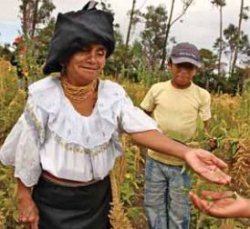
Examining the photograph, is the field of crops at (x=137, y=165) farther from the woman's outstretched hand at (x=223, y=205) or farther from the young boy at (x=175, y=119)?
the woman's outstretched hand at (x=223, y=205)

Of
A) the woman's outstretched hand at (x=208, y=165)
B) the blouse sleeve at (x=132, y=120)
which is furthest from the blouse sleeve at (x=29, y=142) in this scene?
the woman's outstretched hand at (x=208, y=165)

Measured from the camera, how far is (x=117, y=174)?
322 cm

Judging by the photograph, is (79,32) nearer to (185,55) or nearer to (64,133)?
(64,133)

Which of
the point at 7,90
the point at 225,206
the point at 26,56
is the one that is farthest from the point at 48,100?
the point at 26,56

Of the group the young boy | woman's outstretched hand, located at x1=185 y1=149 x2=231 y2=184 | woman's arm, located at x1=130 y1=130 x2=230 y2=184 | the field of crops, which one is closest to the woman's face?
woman's arm, located at x1=130 y1=130 x2=230 y2=184

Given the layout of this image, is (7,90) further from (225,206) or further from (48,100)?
(225,206)

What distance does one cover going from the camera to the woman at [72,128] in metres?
2.20

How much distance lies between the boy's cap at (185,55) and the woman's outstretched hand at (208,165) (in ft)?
5.25

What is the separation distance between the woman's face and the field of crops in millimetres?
376

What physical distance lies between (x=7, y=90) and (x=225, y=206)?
3.54 meters

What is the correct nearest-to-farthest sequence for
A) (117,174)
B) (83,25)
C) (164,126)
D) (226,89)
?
(83,25), (117,174), (164,126), (226,89)

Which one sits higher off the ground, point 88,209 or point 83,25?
point 83,25

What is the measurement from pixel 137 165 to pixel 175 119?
636 mm

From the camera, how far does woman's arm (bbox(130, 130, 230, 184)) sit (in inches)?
70.9
